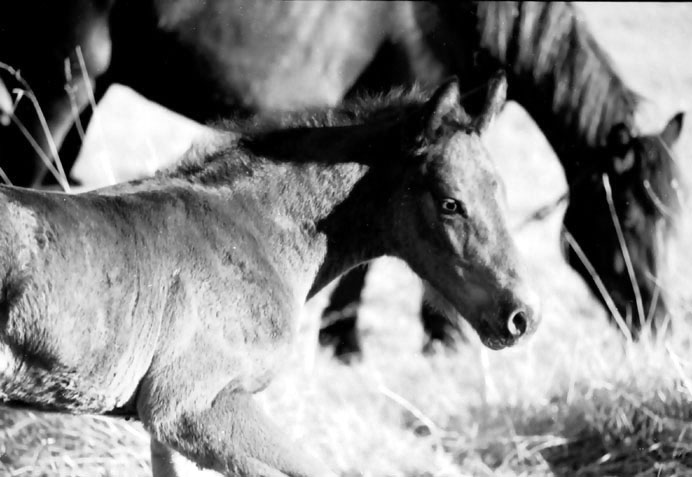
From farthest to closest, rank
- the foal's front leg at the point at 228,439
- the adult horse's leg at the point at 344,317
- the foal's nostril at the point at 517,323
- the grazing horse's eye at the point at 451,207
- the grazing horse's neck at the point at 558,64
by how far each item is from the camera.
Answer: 1. the adult horse's leg at the point at 344,317
2. the grazing horse's neck at the point at 558,64
3. the grazing horse's eye at the point at 451,207
4. the foal's nostril at the point at 517,323
5. the foal's front leg at the point at 228,439

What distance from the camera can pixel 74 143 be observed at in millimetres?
6461

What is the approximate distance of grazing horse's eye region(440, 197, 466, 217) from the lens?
12.2ft

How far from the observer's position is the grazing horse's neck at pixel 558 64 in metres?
6.47

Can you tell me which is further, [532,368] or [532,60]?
[532,60]

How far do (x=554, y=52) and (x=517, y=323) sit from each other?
323cm

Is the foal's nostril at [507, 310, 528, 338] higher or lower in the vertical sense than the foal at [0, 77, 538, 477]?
lower

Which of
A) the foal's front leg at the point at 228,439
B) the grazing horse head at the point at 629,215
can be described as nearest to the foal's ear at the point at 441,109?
the foal's front leg at the point at 228,439

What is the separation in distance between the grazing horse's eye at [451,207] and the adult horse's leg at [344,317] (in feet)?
9.84

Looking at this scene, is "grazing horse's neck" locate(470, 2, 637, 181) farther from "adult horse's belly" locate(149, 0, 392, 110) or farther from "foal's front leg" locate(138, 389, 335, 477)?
"foal's front leg" locate(138, 389, 335, 477)

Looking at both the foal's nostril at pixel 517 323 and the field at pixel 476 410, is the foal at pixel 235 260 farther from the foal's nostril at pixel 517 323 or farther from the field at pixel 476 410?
the field at pixel 476 410

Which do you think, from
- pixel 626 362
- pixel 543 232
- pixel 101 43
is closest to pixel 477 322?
pixel 626 362

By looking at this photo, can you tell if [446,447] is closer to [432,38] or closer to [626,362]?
[626,362]

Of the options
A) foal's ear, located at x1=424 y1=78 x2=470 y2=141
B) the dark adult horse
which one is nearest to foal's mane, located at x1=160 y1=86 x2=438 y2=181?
foal's ear, located at x1=424 y1=78 x2=470 y2=141

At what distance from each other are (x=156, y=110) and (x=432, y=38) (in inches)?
225
